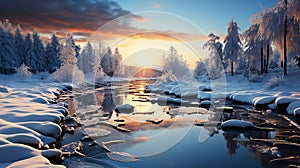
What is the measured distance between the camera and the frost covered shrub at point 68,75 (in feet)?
176

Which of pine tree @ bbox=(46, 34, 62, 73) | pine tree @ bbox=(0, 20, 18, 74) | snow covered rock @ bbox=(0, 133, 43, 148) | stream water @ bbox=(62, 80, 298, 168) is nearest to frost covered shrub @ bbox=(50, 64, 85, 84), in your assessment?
pine tree @ bbox=(0, 20, 18, 74)

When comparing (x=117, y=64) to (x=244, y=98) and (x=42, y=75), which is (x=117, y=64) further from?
(x=244, y=98)

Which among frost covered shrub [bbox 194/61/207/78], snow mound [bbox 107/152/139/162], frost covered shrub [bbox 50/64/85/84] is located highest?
frost covered shrub [bbox 194/61/207/78]

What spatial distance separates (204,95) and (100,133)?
17.5 metres

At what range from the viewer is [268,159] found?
840 cm

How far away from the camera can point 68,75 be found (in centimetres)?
5488

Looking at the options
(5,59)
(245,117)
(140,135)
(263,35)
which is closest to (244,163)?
(140,135)

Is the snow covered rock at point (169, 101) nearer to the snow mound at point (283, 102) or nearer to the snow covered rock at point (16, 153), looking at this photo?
the snow mound at point (283, 102)

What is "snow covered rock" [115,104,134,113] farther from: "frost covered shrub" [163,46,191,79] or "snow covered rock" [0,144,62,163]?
"frost covered shrub" [163,46,191,79]

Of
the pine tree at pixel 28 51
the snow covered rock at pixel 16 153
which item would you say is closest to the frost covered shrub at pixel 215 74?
the pine tree at pixel 28 51

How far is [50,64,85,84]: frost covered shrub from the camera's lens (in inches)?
2115

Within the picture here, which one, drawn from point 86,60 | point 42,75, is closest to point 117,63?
point 86,60

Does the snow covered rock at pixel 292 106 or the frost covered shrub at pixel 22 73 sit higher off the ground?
the frost covered shrub at pixel 22 73

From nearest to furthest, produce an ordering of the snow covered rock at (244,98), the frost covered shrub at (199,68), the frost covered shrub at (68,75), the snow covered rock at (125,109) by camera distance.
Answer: the snow covered rock at (125,109), the snow covered rock at (244,98), the frost covered shrub at (68,75), the frost covered shrub at (199,68)
